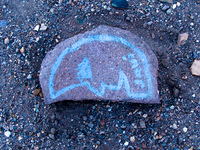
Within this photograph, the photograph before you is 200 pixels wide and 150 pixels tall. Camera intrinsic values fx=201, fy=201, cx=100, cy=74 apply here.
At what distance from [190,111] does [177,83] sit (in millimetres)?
291

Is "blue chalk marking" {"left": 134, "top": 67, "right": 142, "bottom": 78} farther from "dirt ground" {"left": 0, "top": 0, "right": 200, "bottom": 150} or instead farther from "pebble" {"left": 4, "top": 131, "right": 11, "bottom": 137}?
"pebble" {"left": 4, "top": 131, "right": 11, "bottom": 137}

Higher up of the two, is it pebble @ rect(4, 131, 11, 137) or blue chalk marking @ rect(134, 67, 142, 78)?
blue chalk marking @ rect(134, 67, 142, 78)

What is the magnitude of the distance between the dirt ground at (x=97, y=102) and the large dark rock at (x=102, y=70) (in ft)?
0.44

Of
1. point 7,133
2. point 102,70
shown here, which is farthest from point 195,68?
point 7,133

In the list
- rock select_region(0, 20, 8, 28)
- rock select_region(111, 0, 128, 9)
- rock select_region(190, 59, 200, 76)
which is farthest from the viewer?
rock select_region(0, 20, 8, 28)

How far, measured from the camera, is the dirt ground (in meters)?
1.92

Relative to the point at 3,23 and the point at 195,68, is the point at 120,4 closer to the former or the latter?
the point at 195,68

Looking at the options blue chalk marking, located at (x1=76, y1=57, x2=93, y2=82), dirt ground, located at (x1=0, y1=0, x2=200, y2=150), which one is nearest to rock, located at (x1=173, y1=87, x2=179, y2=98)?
dirt ground, located at (x1=0, y1=0, x2=200, y2=150)

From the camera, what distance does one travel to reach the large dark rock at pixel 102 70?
1.88 meters

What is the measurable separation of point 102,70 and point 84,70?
172mm

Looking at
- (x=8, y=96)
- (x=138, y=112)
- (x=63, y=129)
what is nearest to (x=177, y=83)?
(x=138, y=112)

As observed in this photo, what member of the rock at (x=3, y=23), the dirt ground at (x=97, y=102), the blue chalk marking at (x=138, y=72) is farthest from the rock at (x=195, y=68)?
the rock at (x=3, y=23)

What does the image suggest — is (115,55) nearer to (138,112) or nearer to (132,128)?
(138,112)

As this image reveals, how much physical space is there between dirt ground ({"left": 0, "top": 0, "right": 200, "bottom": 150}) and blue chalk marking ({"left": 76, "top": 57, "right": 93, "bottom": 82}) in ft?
0.90
